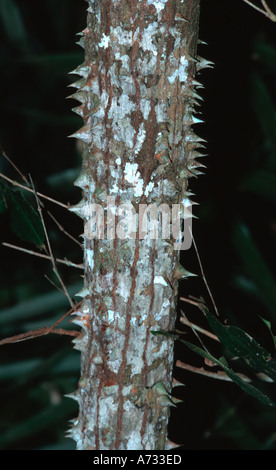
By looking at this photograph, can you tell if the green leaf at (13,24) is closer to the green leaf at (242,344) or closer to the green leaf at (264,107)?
the green leaf at (264,107)

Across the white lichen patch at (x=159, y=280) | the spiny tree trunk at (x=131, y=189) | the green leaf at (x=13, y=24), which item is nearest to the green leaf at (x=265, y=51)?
the green leaf at (x=13, y=24)

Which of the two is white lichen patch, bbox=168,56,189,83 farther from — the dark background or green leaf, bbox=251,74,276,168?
green leaf, bbox=251,74,276,168

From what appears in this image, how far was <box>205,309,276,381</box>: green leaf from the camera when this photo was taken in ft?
1.80

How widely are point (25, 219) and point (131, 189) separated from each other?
0.22m

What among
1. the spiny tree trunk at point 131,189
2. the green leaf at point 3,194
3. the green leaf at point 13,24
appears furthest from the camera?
the green leaf at point 13,24

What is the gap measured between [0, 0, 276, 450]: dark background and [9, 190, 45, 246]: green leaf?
0.62 meters

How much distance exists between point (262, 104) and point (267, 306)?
0.65m

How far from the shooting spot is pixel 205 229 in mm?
1547

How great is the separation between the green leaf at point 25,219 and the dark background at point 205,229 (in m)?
0.62

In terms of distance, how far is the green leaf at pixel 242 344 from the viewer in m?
0.55

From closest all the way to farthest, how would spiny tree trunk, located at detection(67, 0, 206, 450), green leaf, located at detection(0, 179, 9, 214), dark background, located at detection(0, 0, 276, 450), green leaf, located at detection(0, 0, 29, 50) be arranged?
spiny tree trunk, located at detection(67, 0, 206, 450), green leaf, located at detection(0, 179, 9, 214), dark background, located at detection(0, 0, 276, 450), green leaf, located at detection(0, 0, 29, 50)

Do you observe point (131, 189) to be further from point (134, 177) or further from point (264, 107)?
point (264, 107)

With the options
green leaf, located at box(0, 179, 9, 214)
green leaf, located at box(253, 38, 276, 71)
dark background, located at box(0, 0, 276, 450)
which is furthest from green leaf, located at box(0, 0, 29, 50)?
green leaf, located at box(0, 179, 9, 214)

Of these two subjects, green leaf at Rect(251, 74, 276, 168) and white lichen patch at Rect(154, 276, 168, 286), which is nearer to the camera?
white lichen patch at Rect(154, 276, 168, 286)
